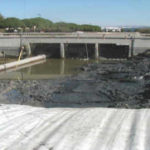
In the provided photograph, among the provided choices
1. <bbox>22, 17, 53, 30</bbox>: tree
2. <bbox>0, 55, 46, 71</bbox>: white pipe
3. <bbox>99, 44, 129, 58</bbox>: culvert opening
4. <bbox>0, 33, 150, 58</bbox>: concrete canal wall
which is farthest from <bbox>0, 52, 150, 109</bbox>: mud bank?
<bbox>22, 17, 53, 30</bbox>: tree

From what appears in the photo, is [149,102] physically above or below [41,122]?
below

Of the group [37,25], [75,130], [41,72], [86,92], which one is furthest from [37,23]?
[75,130]

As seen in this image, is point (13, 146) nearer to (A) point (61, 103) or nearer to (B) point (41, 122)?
(B) point (41, 122)

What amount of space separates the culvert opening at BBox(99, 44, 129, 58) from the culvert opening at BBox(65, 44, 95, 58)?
118 cm

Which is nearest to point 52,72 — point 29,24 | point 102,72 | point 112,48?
point 102,72

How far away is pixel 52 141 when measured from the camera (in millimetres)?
4012

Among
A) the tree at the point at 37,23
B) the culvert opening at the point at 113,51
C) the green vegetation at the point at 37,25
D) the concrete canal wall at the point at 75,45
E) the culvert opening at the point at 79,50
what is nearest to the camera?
the concrete canal wall at the point at 75,45

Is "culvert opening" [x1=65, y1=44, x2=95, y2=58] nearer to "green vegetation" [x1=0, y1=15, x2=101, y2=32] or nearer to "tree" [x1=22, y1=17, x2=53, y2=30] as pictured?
"green vegetation" [x1=0, y1=15, x2=101, y2=32]

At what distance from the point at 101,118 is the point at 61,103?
8.40m

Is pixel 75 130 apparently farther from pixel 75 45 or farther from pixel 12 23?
pixel 12 23

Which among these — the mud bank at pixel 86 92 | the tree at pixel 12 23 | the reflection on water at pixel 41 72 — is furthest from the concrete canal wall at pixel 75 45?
the tree at pixel 12 23

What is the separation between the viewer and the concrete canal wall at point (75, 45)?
109 feet

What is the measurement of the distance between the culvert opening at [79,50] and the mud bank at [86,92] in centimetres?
1424

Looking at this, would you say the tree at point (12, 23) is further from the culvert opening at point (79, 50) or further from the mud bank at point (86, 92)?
the mud bank at point (86, 92)
